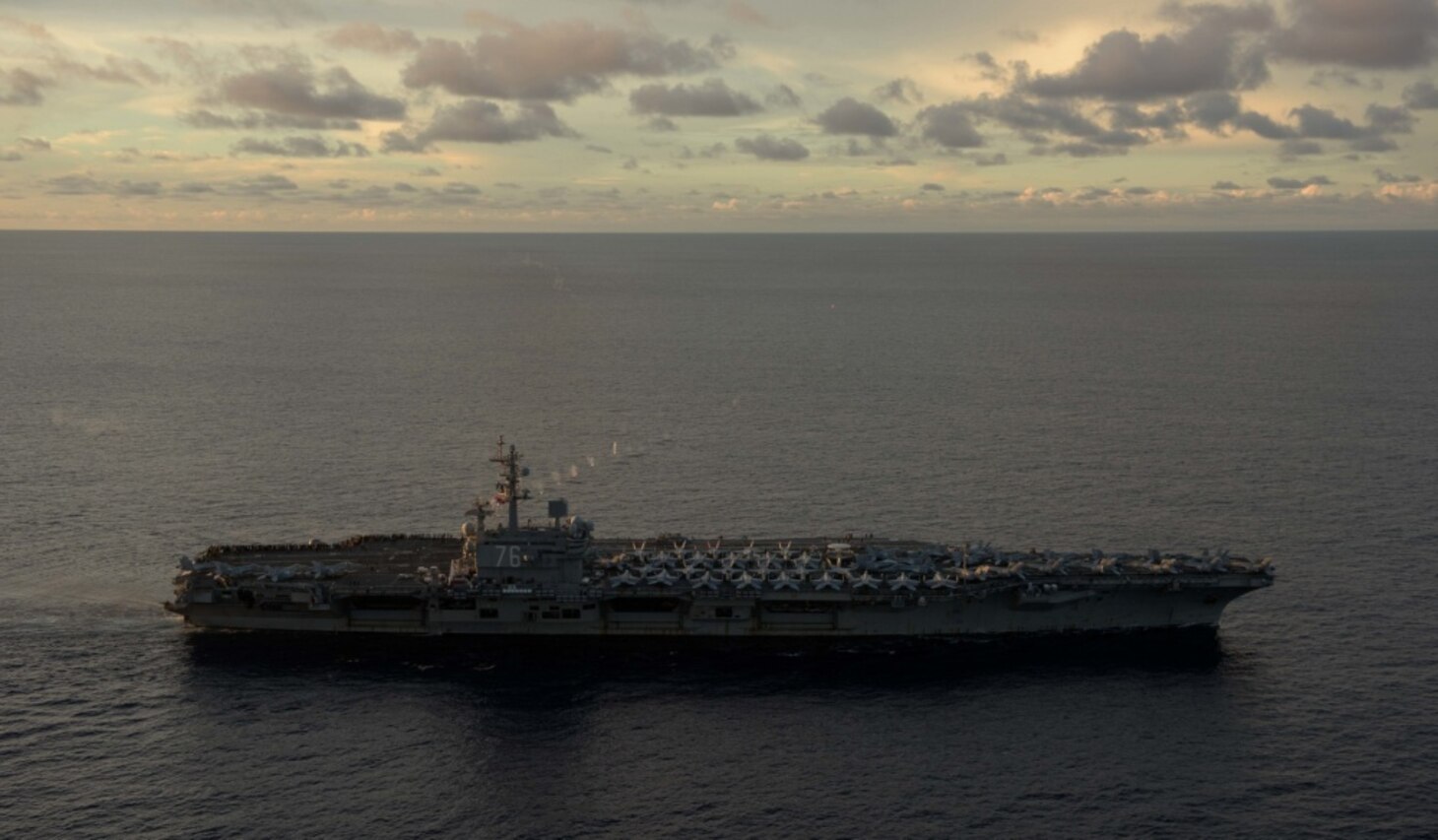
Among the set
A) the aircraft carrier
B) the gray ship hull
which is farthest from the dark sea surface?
the aircraft carrier

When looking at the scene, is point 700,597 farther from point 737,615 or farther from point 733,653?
point 733,653

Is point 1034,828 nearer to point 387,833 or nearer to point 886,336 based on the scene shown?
point 387,833

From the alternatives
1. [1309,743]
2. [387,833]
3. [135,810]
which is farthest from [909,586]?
[135,810]

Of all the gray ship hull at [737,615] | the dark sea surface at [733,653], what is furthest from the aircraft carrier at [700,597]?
the dark sea surface at [733,653]

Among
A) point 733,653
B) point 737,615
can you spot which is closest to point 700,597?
point 737,615

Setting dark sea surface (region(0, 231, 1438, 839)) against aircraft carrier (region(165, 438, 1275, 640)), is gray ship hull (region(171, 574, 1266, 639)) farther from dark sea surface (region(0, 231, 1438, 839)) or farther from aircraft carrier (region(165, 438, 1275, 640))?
dark sea surface (region(0, 231, 1438, 839))

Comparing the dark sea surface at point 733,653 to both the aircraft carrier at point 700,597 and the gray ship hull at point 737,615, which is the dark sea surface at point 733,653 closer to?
the gray ship hull at point 737,615
